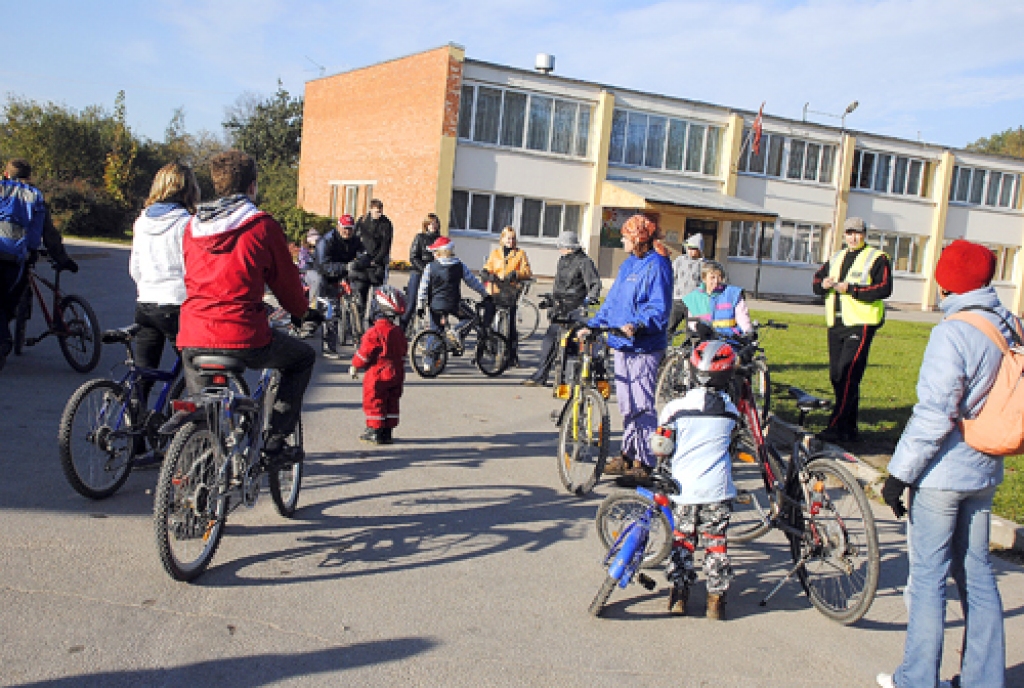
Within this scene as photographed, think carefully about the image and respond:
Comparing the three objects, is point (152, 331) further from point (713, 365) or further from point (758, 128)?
point (758, 128)

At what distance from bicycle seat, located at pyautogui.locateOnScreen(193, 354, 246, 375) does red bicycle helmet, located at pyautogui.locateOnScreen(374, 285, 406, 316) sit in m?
3.37

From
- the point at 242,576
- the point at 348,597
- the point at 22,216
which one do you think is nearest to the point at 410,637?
the point at 348,597

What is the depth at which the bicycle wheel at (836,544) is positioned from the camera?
463 centimetres

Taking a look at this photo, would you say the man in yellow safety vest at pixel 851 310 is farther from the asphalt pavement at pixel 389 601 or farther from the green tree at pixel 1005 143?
the green tree at pixel 1005 143

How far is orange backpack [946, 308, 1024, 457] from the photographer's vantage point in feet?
12.1

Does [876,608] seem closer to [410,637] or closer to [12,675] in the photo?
[410,637]

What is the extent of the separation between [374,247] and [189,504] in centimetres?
1029

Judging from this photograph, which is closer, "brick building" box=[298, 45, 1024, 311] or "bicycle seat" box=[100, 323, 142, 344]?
"bicycle seat" box=[100, 323, 142, 344]

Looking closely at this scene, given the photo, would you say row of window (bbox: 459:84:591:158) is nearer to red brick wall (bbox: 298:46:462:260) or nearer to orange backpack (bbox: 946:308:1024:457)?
red brick wall (bbox: 298:46:462:260)

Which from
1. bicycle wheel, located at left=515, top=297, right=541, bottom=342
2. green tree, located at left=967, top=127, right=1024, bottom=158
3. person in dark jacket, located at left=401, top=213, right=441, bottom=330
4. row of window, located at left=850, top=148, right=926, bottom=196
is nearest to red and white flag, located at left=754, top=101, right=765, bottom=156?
row of window, located at left=850, top=148, right=926, bottom=196

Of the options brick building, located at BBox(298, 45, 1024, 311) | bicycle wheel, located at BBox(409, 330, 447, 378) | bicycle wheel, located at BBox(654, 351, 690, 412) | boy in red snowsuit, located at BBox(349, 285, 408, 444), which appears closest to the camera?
boy in red snowsuit, located at BBox(349, 285, 408, 444)

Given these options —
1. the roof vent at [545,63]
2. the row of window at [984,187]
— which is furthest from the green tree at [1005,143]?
the roof vent at [545,63]

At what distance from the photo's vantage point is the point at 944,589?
391 cm

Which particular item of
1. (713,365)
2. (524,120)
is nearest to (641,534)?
(713,365)
